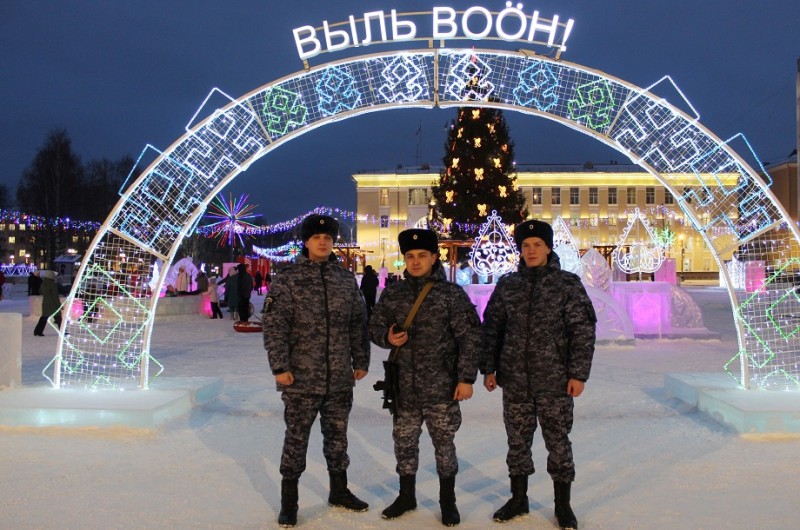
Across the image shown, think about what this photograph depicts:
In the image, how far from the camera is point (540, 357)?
12.5ft

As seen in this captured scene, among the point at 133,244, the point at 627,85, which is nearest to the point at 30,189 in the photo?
the point at 133,244

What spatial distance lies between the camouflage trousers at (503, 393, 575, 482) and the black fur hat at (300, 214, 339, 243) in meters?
1.40

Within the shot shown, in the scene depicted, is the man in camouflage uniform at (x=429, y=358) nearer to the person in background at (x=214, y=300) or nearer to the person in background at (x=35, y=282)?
the person in background at (x=214, y=300)

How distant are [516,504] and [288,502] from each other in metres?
1.27

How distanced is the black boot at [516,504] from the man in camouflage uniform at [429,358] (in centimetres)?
27

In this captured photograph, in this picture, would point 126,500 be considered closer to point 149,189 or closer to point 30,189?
point 149,189

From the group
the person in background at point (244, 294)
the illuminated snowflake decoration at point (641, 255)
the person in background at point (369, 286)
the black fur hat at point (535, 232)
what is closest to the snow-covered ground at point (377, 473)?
the black fur hat at point (535, 232)

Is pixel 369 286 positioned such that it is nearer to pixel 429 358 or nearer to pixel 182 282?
pixel 182 282

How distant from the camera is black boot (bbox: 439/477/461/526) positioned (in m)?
3.72

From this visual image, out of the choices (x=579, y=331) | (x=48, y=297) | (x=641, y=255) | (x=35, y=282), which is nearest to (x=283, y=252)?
(x=35, y=282)

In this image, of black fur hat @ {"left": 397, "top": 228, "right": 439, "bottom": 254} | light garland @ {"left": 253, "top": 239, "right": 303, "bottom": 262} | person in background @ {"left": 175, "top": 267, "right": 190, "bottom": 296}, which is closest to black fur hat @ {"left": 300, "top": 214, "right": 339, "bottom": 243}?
black fur hat @ {"left": 397, "top": 228, "right": 439, "bottom": 254}

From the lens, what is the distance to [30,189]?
144ft

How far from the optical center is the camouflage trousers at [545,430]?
150 inches

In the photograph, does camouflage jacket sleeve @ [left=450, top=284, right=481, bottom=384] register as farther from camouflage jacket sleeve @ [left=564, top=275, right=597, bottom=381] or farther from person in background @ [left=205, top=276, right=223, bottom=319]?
person in background @ [left=205, top=276, right=223, bottom=319]
